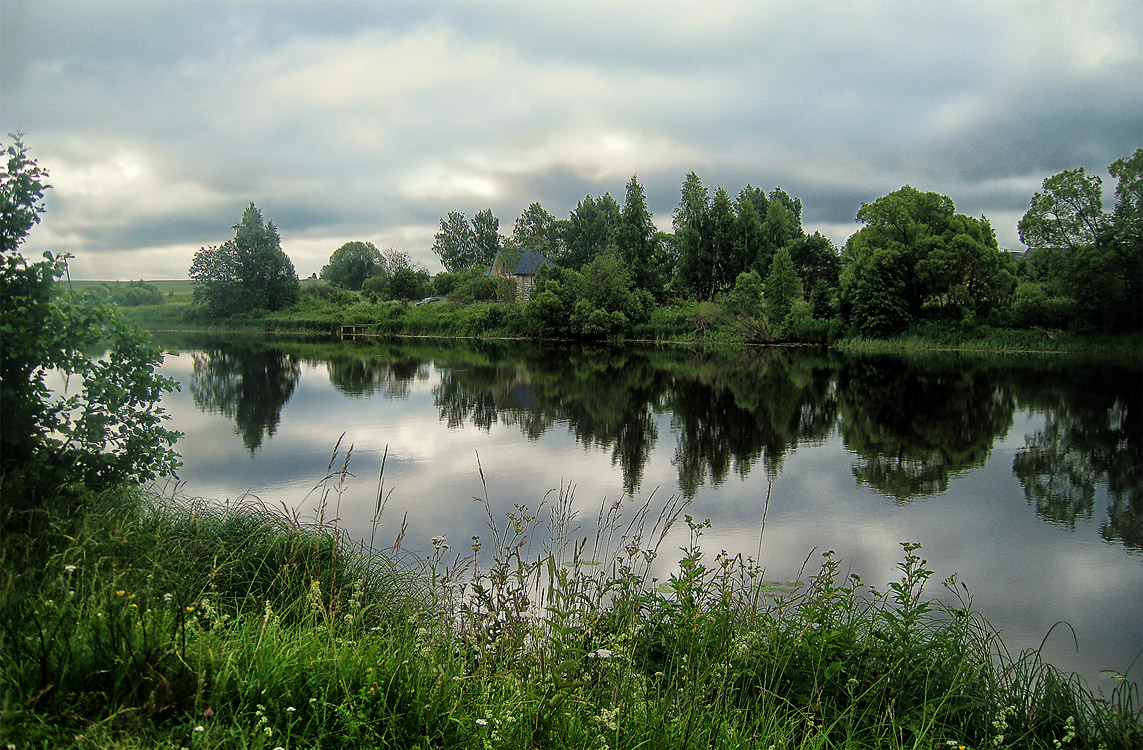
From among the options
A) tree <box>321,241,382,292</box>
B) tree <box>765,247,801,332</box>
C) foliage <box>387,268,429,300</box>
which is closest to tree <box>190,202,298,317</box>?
foliage <box>387,268,429,300</box>

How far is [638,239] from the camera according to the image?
58.8 metres

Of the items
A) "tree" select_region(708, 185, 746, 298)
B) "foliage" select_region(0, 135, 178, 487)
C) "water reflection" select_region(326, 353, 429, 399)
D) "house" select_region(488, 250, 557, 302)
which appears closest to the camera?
"foliage" select_region(0, 135, 178, 487)

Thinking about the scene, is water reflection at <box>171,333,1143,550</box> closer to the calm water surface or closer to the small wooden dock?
the calm water surface

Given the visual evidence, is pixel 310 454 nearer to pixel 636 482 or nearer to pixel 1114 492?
pixel 636 482

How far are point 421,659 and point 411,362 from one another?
30644 mm

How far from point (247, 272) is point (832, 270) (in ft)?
159

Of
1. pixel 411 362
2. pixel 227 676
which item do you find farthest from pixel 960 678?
pixel 411 362

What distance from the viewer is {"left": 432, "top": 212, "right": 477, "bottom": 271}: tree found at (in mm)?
103312

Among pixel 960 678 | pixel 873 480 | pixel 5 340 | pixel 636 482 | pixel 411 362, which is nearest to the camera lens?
pixel 960 678

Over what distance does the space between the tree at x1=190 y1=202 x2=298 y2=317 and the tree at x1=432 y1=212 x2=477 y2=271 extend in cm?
3812

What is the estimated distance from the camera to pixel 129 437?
18.8ft

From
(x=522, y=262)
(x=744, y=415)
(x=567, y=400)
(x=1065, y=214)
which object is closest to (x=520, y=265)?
(x=522, y=262)

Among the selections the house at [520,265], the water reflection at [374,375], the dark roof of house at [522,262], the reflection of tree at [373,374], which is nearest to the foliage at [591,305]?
the water reflection at [374,375]

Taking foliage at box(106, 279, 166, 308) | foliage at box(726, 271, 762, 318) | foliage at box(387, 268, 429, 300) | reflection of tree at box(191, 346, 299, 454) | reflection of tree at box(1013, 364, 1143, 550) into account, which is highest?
foliage at box(387, 268, 429, 300)
